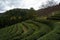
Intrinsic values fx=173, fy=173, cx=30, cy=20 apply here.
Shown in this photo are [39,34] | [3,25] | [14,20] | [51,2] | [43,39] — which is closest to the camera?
[43,39]

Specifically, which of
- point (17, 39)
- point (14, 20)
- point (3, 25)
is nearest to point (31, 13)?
point (14, 20)

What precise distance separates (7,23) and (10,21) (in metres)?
3.66

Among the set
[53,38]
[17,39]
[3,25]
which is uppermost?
[53,38]

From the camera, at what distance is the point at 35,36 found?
35812mm

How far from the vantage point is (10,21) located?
104 metres

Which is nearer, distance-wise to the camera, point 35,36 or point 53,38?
point 53,38

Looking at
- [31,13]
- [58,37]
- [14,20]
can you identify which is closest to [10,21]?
[14,20]

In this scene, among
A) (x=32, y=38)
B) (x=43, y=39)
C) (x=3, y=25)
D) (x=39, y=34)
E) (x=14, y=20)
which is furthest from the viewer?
(x=14, y=20)

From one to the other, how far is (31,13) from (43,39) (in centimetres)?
7909

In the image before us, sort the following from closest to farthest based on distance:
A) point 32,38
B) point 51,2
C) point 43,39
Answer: point 43,39 < point 32,38 < point 51,2

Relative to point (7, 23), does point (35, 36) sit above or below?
above

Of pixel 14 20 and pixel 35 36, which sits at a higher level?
pixel 35 36

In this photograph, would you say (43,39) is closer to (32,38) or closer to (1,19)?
(32,38)

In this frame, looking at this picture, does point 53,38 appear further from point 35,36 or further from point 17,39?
point 17,39
